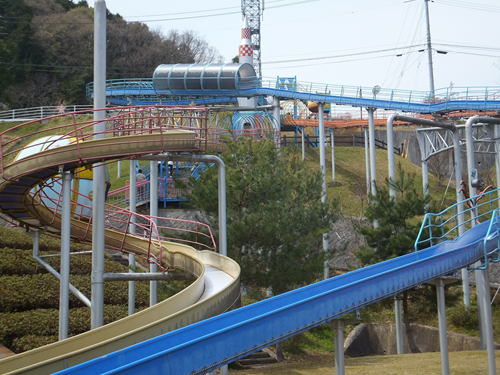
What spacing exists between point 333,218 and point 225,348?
9676 millimetres

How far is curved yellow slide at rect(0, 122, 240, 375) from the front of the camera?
5977 millimetres

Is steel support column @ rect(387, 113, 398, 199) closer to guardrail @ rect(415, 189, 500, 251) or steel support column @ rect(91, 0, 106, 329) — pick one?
guardrail @ rect(415, 189, 500, 251)

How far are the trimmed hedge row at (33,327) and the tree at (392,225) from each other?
740cm

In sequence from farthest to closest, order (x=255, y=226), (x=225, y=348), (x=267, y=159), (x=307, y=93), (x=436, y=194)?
(x=436, y=194) < (x=307, y=93) < (x=267, y=159) < (x=255, y=226) < (x=225, y=348)

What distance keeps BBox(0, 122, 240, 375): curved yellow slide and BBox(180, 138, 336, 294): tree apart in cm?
215

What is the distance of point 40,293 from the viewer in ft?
46.2

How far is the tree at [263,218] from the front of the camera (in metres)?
14.0

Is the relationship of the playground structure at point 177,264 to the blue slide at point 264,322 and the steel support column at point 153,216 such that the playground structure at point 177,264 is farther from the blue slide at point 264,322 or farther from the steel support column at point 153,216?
the steel support column at point 153,216

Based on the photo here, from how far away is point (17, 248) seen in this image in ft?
56.1

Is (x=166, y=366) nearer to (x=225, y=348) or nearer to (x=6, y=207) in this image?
(x=225, y=348)

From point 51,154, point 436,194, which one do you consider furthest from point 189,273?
point 436,194

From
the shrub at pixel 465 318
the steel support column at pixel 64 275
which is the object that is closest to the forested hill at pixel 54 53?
the shrub at pixel 465 318

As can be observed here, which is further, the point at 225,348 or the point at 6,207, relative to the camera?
the point at 6,207

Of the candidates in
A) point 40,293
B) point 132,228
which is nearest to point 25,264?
point 40,293
